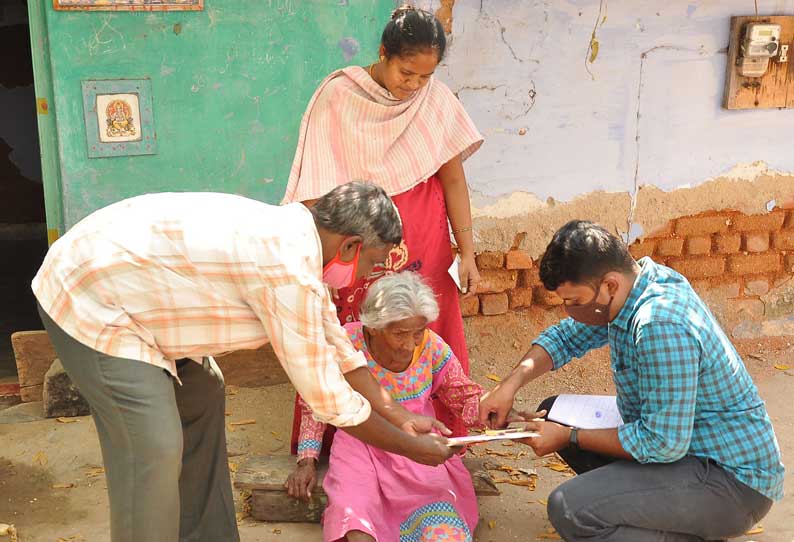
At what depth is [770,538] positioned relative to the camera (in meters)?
3.64

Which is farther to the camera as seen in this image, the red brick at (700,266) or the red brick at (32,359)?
A: the red brick at (700,266)

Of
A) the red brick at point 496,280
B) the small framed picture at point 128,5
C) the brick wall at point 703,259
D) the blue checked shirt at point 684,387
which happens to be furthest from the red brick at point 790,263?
the small framed picture at point 128,5

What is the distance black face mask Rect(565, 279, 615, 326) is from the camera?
123 inches

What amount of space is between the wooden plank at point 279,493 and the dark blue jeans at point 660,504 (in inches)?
26.5

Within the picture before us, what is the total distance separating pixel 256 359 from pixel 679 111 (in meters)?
2.80

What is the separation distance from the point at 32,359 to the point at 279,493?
6.11 feet

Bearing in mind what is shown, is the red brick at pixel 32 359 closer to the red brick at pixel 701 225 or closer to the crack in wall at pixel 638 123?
the crack in wall at pixel 638 123

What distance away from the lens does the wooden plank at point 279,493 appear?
371cm

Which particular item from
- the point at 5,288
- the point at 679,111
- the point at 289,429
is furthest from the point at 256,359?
the point at 5,288

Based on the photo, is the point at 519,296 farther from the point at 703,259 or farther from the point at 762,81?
the point at 762,81

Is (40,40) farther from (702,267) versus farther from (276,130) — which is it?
(702,267)

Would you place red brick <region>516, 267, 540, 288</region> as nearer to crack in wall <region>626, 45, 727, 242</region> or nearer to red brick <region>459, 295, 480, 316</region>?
red brick <region>459, 295, 480, 316</region>

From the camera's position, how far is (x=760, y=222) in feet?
18.4

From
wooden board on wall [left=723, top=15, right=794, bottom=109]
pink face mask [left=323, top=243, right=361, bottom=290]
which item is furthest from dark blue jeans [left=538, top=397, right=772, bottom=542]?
wooden board on wall [left=723, top=15, right=794, bottom=109]
